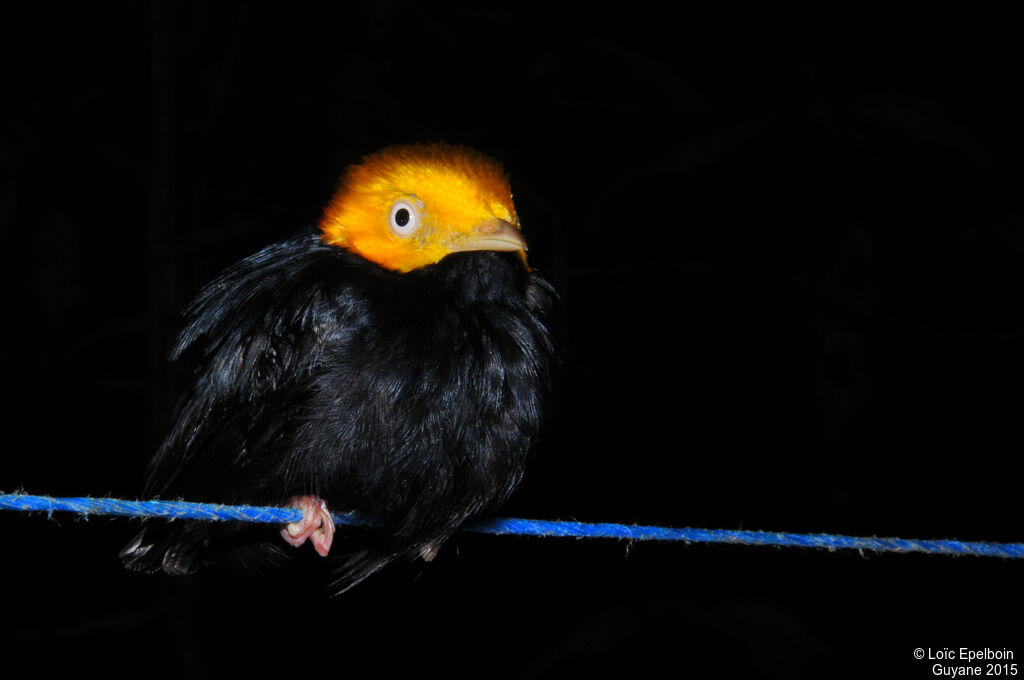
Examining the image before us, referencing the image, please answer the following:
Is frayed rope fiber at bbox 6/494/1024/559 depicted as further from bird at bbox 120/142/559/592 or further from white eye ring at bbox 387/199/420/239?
white eye ring at bbox 387/199/420/239

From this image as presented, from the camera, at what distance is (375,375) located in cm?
165

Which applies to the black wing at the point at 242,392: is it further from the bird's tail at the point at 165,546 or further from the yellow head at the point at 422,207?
the yellow head at the point at 422,207

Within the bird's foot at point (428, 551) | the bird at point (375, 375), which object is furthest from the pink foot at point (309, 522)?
the bird's foot at point (428, 551)

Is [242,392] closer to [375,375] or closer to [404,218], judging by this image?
[375,375]

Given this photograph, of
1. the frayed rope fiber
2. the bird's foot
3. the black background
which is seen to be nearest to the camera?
the frayed rope fiber

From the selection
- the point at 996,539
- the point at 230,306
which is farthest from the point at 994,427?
the point at 230,306

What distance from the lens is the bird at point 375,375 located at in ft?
5.44

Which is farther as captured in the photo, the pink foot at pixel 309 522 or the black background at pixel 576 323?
the black background at pixel 576 323

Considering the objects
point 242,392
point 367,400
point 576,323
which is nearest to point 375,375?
point 367,400

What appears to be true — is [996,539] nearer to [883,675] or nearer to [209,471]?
[883,675]

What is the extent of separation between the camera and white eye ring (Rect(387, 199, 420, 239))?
6.06 feet

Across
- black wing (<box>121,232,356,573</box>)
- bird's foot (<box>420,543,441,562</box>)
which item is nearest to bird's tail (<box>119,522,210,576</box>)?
black wing (<box>121,232,356,573</box>)

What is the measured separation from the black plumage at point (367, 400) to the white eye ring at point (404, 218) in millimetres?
90

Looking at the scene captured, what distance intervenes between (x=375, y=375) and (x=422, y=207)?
415 millimetres
